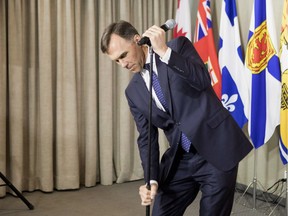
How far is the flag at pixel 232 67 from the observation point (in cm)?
316

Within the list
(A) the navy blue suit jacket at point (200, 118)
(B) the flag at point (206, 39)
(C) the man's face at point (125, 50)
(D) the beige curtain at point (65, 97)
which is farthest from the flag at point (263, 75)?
(C) the man's face at point (125, 50)

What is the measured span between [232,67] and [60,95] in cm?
163

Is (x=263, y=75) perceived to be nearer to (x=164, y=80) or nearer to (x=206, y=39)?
(x=206, y=39)

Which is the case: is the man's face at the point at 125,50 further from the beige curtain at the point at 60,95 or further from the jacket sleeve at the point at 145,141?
the beige curtain at the point at 60,95

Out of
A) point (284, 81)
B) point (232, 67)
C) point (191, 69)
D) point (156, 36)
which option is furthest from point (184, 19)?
point (156, 36)

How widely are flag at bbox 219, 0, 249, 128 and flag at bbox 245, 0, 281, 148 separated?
0.52 feet

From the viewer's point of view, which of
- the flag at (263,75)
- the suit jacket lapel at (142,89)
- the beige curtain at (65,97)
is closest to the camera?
the suit jacket lapel at (142,89)

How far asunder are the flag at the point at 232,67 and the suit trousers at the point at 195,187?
5.46ft

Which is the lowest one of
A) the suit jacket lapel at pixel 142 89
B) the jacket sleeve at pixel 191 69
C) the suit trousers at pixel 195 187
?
the suit trousers at pixel 195 187

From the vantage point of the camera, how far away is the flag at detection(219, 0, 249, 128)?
316cm

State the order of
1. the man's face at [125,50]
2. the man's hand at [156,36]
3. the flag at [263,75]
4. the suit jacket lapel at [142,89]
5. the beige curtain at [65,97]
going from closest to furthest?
1. the man's hand at [156,36]
2. the man's face at [125,50]
3. the suit jacket lapel at [142,89]
4. the flag at [263,75]
5. the beige curtain at [65,97]

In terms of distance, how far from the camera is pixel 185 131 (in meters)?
1.48

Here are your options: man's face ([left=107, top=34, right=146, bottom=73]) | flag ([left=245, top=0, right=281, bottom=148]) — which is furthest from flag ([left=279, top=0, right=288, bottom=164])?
man's face ([left=107, top=34, right=146, bottom=73])

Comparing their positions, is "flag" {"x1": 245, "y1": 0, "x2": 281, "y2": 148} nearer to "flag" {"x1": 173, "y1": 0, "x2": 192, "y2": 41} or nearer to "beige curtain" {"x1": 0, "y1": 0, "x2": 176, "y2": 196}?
"flag" {"x1": 173, "y1": 0, "x2": 192, "y2": 41}
